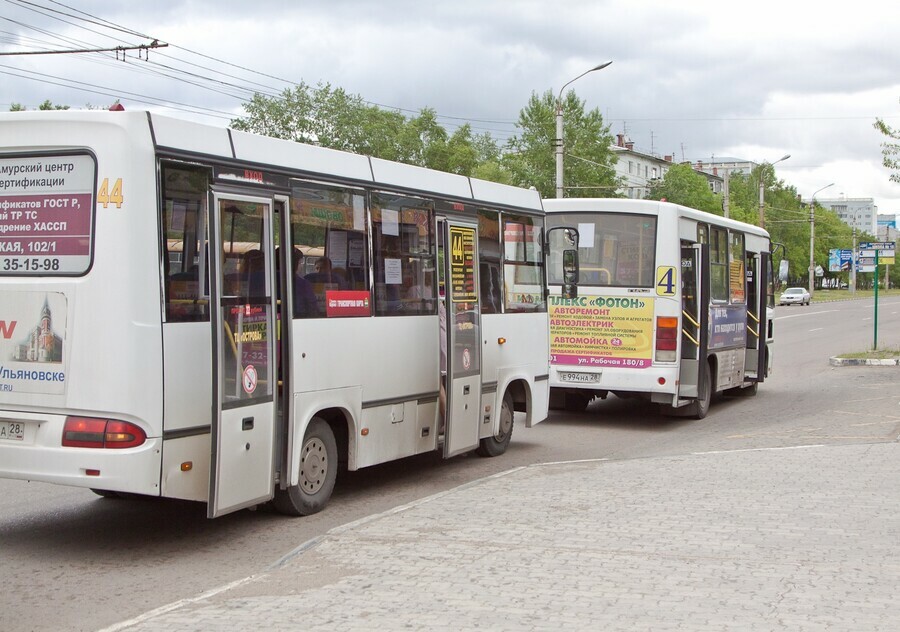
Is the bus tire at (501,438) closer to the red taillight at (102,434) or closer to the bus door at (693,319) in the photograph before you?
the bus door at (693,319)

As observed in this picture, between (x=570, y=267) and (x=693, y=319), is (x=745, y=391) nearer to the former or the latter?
(x=693, y=319)

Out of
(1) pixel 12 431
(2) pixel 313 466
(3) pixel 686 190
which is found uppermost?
(3) pixel 686 190

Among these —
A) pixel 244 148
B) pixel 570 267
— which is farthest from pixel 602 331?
→ pixel 244 148

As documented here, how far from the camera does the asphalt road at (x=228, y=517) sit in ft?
21.7

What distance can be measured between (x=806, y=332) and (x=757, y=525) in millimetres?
34234

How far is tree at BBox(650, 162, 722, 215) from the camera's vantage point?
324 ft

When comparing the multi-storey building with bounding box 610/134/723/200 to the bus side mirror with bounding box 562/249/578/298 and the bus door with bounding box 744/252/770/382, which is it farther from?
the bus side mirror with bounding box 562/249/578/298

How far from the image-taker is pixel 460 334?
1061 cm

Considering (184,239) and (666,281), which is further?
(666,281)

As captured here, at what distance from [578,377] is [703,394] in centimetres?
244

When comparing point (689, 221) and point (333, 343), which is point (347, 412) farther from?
point (689, 221)

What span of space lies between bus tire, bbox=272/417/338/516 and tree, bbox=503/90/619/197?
76.2m

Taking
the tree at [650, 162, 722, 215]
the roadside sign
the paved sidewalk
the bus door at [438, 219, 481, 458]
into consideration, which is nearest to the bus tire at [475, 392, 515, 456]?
the bus door at [438, 219, 481, 458]

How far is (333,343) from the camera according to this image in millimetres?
8930
